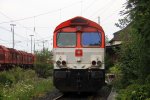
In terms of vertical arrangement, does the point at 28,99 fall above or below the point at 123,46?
below

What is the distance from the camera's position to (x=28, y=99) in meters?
19.2

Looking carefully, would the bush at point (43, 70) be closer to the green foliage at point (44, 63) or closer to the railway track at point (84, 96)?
the green foliage at point (44, 63)

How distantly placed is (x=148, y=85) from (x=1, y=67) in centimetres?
3114

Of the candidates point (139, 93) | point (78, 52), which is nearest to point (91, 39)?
point (78, 52)

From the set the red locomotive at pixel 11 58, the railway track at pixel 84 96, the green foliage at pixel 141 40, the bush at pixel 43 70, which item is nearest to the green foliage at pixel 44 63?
the bush at pixel 43 70

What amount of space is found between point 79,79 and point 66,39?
1.99 metres

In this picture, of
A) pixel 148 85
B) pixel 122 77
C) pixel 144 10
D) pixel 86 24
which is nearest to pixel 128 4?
pixel 144 10

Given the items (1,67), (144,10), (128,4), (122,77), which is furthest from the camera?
(1,67)

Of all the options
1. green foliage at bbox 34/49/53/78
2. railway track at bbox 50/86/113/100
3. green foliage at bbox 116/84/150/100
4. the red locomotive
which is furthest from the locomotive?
green foliage at bbox 34/49/53/78

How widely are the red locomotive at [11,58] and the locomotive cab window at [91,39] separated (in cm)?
2236

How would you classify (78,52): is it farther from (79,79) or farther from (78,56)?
(79,79)

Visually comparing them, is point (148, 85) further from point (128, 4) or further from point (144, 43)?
point (128, 4)

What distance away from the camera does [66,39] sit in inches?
821

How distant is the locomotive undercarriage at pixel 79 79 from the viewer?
66.2ft
